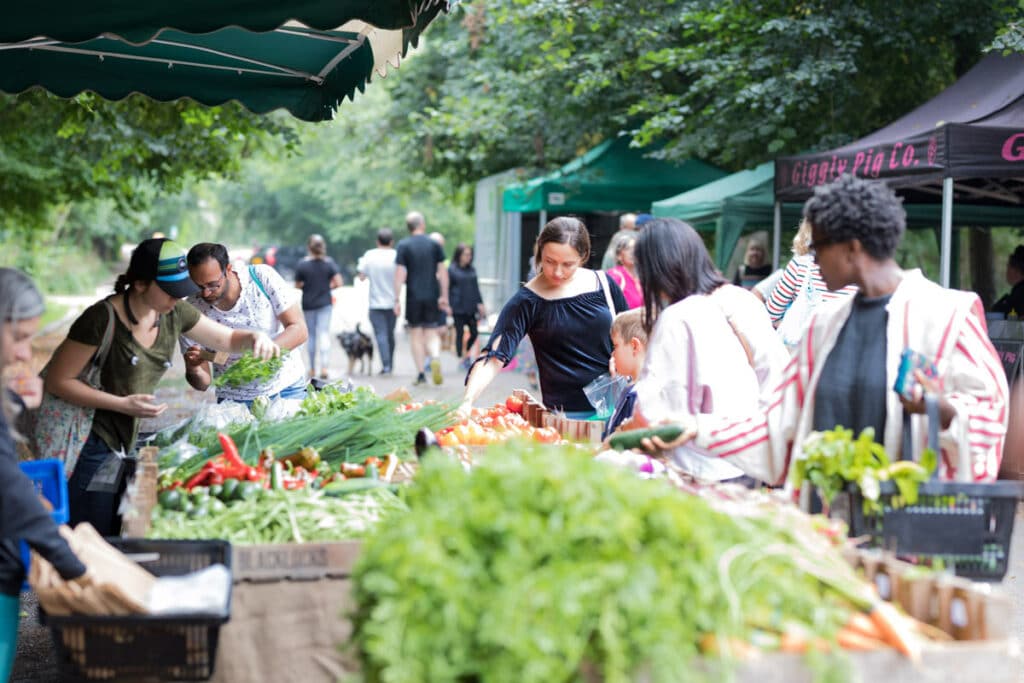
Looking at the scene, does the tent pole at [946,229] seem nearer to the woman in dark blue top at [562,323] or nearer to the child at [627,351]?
the woman in dark blue top at [562,323]

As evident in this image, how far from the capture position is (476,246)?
27.6 metres

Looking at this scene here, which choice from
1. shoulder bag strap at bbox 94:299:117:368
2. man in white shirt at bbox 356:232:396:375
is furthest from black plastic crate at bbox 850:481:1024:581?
man in white shirt at bbox 356:232:396:375

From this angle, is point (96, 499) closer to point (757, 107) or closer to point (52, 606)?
point (52, 606)

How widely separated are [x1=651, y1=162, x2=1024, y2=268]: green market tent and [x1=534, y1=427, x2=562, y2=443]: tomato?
7.92m

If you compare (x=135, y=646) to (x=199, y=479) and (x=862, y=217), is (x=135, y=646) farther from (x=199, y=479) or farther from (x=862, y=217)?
(x=862, y=217)

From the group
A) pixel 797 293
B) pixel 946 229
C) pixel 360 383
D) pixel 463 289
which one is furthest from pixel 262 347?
pixel 463 289

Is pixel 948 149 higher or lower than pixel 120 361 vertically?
higher

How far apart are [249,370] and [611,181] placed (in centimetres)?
1267

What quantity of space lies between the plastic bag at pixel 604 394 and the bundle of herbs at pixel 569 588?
329cm

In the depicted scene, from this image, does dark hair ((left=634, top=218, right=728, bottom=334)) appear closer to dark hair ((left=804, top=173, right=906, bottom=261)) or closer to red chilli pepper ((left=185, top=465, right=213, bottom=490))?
dark hair ((left=804, top=173, right=906, bottom=261))

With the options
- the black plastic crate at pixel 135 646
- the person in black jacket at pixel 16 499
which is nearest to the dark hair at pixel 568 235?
the person in black jacket at pixel 16 499

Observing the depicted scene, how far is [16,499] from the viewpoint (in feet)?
10.6

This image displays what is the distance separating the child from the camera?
17.3 feet

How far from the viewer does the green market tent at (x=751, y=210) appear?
44.9 ft
